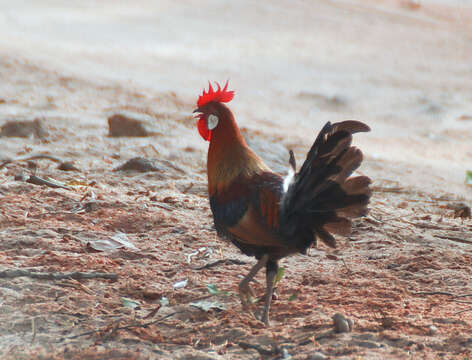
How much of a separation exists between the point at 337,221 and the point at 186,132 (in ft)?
16.8

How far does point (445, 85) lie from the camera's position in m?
11.8

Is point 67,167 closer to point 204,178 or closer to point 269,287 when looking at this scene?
point 204,178

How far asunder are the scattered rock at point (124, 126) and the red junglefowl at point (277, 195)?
4.00 meters

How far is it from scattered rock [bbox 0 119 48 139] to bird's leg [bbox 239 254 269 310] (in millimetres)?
4591

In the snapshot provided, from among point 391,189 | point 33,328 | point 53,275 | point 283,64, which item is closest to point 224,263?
point 53,275

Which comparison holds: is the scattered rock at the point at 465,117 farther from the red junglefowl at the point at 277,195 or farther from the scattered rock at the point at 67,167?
the red junglefowl at the point at 277,195

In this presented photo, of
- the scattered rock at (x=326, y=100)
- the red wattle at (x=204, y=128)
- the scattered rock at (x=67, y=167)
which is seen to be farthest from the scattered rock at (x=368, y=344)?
the scattered rock at (x=326, y=100)

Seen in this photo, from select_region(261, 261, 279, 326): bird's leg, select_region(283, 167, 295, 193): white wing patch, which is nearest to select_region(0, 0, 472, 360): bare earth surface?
select_region(261, 261, 279, 326): bird's leg

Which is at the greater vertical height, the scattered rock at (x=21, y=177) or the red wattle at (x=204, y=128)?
the red wattle at (x=204, y=128)

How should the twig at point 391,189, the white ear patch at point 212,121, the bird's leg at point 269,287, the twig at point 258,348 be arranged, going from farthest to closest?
the twig at point 391,189
the white ear patch at point 212,121
the bird's leg at point 269,287
the twig at point 258,348

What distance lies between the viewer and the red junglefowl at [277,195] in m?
2.98

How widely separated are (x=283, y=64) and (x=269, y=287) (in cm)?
945

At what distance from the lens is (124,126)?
7648mm

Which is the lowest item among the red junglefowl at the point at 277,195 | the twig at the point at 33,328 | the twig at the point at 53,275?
the twig at the point at 33,328
